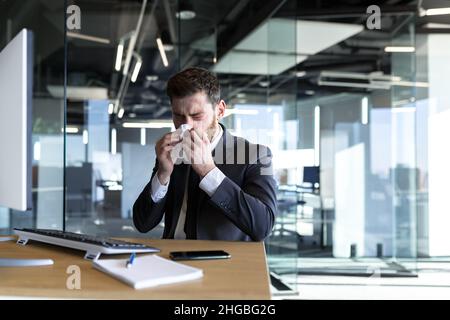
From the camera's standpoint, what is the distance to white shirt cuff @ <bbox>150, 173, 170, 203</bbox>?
5.16ft

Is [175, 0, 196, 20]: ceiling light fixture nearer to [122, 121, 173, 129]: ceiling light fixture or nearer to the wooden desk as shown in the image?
[122, 121, 173, 129]: ceiling light fixture

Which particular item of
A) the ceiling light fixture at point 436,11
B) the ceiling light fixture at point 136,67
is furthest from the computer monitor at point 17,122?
the ceiling light fixture at point 436,11

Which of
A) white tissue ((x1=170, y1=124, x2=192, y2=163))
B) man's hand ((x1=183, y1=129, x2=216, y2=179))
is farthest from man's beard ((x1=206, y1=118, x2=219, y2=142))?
man's hand ((x1=183, y1=129, x2=216, y2=179))

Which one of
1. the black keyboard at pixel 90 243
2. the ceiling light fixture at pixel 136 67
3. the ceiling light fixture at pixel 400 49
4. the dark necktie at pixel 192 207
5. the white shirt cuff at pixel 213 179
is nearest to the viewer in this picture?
the black keyboard at pixel 90 243

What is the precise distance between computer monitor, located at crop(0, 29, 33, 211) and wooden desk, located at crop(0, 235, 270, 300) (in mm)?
164

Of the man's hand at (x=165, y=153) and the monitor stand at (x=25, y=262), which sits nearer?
the monitor stand at (x=25, y=262)

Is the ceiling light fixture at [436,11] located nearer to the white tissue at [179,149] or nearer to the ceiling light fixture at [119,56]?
the ceiling light fixture at [119,56]

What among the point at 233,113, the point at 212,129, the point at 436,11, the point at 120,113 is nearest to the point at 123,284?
the point at 212,129

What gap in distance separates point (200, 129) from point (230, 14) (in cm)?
375

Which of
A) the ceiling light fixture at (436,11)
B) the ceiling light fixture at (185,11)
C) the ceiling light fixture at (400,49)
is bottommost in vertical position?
the ceiling light fixture at (400,49)

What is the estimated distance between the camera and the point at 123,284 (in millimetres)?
888

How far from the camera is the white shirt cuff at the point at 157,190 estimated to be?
1.57m

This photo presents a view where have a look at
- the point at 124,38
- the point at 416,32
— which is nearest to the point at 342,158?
the point at 416,32

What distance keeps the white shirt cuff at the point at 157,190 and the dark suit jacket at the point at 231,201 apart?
2 centimetres
